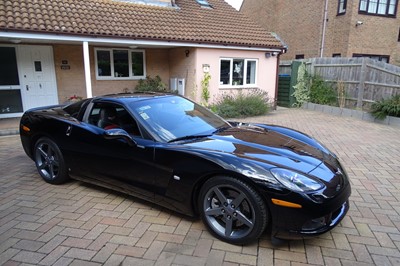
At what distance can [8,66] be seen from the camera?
31.0 feet

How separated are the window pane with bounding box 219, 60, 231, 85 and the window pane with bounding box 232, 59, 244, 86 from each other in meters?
0.31

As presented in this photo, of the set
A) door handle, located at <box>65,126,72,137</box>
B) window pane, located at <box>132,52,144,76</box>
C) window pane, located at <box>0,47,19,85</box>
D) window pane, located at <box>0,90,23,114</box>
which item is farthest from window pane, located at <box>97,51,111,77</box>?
door handle, located at <box>65,126,72,137</box>

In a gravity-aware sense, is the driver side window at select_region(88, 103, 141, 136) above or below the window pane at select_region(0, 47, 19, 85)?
below

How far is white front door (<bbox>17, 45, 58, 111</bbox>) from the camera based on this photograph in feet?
31.8

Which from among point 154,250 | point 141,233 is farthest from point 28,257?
A: point 154,250

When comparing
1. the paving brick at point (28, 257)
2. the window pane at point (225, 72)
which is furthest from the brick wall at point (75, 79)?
the paving brick at point (28, 257)

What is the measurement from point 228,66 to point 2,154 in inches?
326

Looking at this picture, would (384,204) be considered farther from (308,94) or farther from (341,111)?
(308,94)

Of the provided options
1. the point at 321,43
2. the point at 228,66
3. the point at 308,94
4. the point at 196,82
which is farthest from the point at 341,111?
the point at 321,43

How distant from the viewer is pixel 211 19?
12188 millimetres

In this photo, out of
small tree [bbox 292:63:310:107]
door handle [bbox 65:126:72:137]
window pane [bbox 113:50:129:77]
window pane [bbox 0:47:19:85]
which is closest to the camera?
door handle [bbox 65:126:72:137]

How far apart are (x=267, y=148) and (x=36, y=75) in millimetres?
9553

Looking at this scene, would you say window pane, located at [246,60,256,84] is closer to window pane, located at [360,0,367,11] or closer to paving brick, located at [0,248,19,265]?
window pane, located at [360,0,367,11]

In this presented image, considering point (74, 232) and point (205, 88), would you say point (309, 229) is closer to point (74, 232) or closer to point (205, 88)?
point (74, 232)
